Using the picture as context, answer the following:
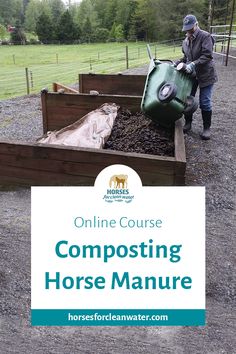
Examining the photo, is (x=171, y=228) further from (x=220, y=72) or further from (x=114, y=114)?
(x=220, y=72)

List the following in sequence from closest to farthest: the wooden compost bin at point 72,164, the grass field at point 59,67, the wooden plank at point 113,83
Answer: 1. the wooden compost bin at point 72,164
2. the wooden plank at point 113,83
3. the grass field at point 59,67

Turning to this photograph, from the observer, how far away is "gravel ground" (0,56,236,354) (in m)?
1.92

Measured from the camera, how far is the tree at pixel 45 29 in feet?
218

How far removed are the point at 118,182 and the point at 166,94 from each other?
7.55 feet

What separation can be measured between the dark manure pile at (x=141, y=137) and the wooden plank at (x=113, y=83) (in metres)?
1.93

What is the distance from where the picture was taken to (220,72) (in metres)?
11.4

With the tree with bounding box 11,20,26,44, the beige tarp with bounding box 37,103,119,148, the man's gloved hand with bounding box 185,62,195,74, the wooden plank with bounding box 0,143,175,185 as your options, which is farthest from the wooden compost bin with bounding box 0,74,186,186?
the tree with bounding box 11,20,26,44

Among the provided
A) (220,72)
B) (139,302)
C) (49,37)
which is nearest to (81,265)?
(139,302)

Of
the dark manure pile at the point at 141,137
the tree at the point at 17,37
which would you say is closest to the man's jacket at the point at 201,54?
the dark manure pile at the point at 141,137

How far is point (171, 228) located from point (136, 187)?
254mm

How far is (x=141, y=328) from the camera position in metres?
2.03

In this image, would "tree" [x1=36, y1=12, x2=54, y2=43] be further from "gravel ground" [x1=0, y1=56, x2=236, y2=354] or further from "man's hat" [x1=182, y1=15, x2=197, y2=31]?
"gravel ground" [x1=0, y1=56, x2=236, y2=354]

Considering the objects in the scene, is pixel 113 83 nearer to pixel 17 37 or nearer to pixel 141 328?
pixel 141 328

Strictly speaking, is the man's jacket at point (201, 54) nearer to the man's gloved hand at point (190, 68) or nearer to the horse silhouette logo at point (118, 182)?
the man's gloved hand at point (190, 68)
